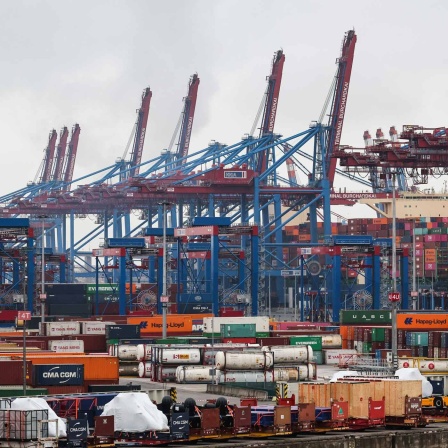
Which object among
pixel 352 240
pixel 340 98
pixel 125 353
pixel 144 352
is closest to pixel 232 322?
pixel 125 353

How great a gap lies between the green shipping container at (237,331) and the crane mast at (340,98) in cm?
6433

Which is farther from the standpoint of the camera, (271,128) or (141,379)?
(271,128)

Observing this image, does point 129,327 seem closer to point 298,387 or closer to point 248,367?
point 248,367

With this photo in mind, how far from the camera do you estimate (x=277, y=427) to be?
4697 centimetres

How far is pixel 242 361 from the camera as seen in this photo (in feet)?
227

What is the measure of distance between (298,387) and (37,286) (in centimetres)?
6824

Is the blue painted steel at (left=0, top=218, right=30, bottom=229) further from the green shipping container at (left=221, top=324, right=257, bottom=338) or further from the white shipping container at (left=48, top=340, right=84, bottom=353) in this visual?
the white shipping container at (left=48, top=340, right=84, bottom=353)

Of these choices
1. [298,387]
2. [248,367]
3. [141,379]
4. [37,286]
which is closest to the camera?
[298,387]

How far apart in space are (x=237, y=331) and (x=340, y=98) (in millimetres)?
73084

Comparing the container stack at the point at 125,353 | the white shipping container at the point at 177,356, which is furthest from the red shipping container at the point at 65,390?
the container stack at the point at 125,353

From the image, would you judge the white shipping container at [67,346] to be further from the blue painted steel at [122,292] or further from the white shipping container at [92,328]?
the blue painted steel at [122,292]

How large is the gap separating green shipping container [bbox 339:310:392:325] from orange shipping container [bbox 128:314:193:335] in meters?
11.5

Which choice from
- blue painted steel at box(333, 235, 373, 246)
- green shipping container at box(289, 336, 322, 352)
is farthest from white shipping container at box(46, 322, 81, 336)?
blue painted steel at box(333, 235, 373, 246)

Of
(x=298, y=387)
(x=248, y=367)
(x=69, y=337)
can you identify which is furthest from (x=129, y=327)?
(x=298, y=387)
